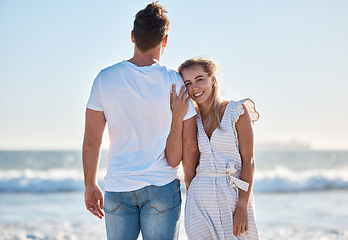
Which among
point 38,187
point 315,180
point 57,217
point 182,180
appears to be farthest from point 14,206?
point 315,180

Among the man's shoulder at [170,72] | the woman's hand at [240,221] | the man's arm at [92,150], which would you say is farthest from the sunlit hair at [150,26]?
the woman's hand at [240,221]

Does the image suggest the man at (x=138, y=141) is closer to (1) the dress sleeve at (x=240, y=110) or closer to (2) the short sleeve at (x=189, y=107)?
(2) the short sleeve at (x=189, y=107)

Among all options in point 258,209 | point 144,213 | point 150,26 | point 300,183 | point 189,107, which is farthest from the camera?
point 300,183

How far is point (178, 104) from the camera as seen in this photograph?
8.18ft

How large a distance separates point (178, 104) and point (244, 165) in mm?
577

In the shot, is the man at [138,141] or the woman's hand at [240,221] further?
the woman's hand at [240,221]

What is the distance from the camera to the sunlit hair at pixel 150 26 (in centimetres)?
246

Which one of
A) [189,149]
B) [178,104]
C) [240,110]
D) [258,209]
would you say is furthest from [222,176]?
[258,209]

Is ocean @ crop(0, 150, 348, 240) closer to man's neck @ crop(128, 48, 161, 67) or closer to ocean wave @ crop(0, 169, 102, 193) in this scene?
ocean wave @ crop(0, 169, 102, 193)

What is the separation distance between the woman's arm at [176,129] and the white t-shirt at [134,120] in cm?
4

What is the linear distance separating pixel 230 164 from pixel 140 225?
67 centimetres

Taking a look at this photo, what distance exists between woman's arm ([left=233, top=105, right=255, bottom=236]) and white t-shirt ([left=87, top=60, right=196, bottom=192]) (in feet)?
1.56

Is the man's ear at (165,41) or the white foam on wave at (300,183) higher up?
the man's ear at (165,41)

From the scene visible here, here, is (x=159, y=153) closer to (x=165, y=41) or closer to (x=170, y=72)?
Result: (x=170, y=72)
